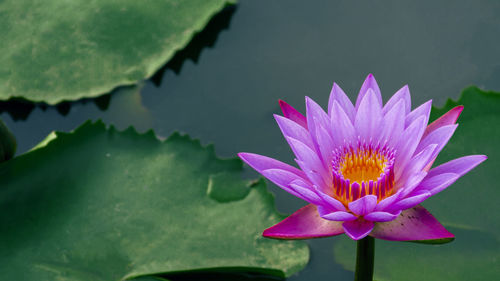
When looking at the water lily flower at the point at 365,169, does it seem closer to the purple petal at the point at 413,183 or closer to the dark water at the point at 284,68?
the purple petal at the point at 413,183

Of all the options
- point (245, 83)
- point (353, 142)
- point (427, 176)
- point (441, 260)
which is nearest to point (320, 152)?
point (353, 142)

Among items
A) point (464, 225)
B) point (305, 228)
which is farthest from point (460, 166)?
point (464, 225)

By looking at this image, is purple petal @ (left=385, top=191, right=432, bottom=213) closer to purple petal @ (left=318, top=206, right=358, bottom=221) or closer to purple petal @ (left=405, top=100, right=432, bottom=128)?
purple petal @ (left=318, top=206, right=358, bottom=221)

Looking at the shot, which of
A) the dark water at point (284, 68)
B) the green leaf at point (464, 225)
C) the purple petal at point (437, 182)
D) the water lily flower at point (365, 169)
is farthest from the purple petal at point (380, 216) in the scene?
the dark water at point (284, 68)

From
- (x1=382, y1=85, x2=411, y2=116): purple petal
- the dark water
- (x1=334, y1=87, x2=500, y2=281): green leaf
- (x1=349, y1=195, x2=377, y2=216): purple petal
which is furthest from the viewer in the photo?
the dark water

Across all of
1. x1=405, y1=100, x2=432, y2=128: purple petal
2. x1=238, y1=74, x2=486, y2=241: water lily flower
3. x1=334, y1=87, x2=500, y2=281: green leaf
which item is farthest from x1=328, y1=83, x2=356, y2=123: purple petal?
x1=334, y1=87, x2=500, y2=281: green leaf

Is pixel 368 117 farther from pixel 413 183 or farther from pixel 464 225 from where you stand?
pixel 464 225
